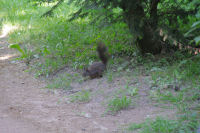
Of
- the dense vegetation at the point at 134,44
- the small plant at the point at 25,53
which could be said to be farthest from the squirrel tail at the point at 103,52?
the small plant at the point at 25,53

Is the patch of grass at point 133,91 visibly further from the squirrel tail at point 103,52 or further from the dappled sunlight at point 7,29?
the dappled sunlight at point 7,29

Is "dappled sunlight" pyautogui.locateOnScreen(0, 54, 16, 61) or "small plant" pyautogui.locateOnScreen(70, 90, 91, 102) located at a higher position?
"dappled sunlight" pyautogui.locateOnScreen(0, 54, 16, 61)

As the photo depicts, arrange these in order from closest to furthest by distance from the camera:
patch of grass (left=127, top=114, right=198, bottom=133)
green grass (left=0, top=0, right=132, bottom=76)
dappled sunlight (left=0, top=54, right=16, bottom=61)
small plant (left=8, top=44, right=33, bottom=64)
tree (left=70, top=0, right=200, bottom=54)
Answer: patch of grass (left=127, top=114, right=198, bottom=133), tree (left=70, top=0, right=200, bottom=54), green grass (left=0, top=0, right=132, bottom=76), small plant (left=8, top=44, right=33, bottom=64), dappled sunlight (left=0, top=54, right=16, bottom=61)

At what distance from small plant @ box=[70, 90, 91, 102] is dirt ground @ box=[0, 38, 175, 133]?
0.43 ft

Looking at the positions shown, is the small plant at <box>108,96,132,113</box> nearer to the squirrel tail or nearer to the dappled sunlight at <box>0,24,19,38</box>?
Answer: the squirrel tail

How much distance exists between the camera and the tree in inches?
234

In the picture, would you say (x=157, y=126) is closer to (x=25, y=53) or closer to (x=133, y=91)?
(x=133, y=91)

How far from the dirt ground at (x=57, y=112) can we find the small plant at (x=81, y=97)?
5.1 inches

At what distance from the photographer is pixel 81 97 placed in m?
5.41

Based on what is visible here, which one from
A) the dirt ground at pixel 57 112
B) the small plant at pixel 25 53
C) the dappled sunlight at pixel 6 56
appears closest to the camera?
the dirt ground at pixel 57 112

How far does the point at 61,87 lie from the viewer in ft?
20.5

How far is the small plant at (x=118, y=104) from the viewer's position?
4723mm

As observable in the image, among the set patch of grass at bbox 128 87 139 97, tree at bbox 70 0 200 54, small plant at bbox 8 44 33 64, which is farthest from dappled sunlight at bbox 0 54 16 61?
patch of grass at bbox 128 87 139 97

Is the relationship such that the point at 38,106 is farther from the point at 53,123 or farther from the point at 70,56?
the point at 70,56
